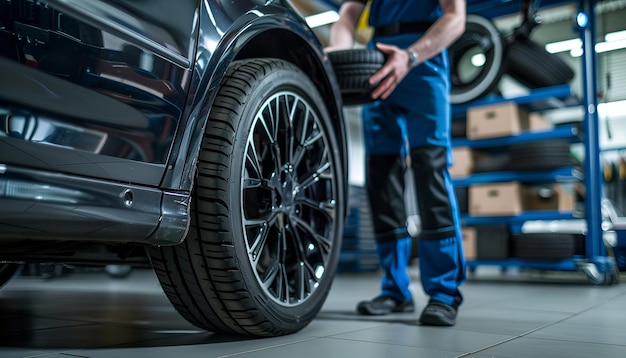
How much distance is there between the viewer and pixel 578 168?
4.45 m

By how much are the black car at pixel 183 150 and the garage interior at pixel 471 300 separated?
0.58ft

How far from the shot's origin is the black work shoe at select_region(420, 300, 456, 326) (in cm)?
179

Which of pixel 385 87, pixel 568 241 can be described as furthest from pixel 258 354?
pixel 568 241

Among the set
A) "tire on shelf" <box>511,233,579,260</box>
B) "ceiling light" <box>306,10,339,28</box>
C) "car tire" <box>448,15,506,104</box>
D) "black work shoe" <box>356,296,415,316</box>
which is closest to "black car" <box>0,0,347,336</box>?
"black work shoe" <box>356,296,415,316</box>

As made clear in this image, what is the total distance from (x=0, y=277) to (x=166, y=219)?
1.24 metres

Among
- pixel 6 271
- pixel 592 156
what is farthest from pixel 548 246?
pixel 6 271

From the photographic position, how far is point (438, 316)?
70.6 inches

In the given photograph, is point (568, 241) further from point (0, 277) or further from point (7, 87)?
point (7, 87)

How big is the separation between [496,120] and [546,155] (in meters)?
0.50

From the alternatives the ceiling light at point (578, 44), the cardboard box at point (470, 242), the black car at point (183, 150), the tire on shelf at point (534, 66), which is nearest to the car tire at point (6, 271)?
the black car at point (183, 150)

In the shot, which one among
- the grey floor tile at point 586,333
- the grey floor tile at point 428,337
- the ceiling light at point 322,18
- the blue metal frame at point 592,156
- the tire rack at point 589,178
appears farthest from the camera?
the ceiling light at point 322,18

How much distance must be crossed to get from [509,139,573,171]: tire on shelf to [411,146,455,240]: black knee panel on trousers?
243 cm

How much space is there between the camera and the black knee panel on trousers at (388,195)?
2.20 meters

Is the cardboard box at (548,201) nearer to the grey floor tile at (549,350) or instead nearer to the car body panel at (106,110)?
the grey floor tile at (549,350)
